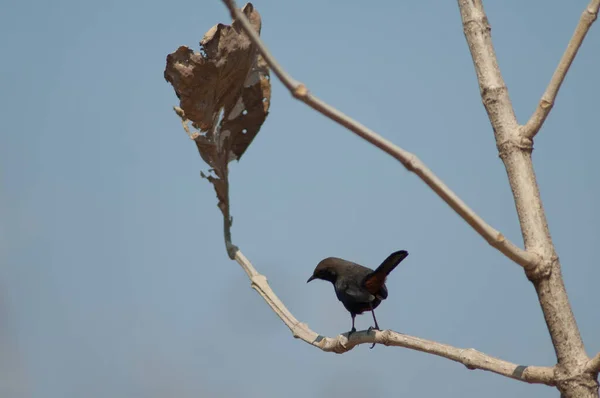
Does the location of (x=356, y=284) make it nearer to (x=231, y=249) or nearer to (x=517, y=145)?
(x=231, y=249)

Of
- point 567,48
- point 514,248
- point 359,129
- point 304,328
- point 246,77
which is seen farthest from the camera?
point 246,77

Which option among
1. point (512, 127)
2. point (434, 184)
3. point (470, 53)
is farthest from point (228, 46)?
point (434, 184)

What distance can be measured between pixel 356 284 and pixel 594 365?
4034mm

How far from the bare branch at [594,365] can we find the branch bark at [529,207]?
0.03m

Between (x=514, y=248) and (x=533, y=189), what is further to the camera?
(x=533, y=189)

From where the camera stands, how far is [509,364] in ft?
9.08

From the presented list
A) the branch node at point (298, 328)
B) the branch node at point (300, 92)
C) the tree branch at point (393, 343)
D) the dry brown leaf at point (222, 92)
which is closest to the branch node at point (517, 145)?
the tree branch at point (393, 343)

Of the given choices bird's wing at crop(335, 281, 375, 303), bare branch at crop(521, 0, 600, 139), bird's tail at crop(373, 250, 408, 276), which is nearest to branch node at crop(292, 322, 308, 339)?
bird's tail at crop(373, 250, 408, 276)

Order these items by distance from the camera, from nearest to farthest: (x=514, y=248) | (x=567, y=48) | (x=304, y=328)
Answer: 1. (x=514, y=248)
2. (x=567, y=48)
3. (x=304, y=328)

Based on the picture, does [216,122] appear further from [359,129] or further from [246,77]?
[359,129]

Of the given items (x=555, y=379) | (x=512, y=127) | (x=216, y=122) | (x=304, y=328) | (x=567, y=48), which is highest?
(x=216, y=122)

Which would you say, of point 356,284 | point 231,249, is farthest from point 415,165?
point 356,284

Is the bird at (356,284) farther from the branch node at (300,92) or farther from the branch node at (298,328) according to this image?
the branch node at (300,92)

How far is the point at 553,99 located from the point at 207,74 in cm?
206
